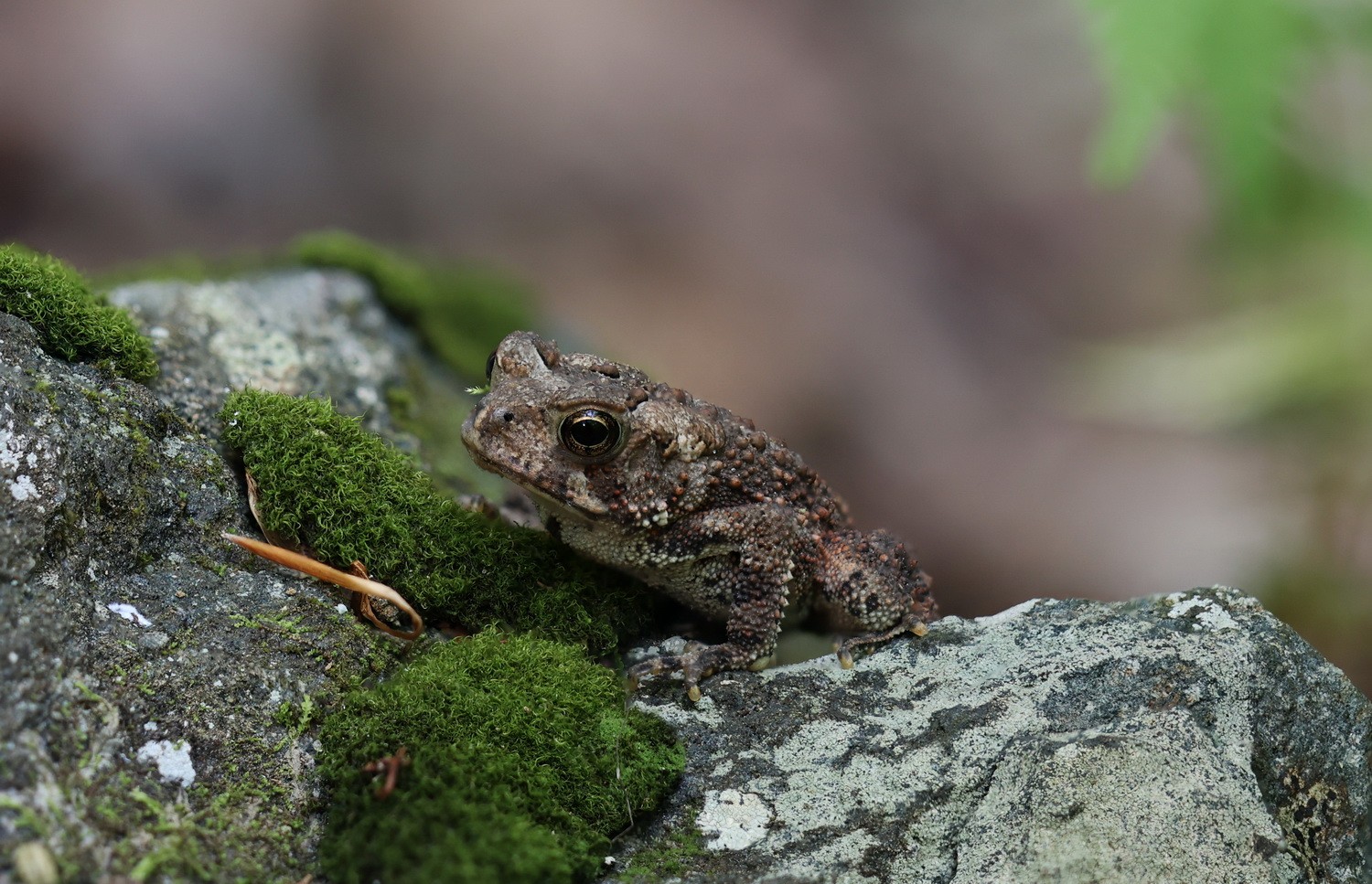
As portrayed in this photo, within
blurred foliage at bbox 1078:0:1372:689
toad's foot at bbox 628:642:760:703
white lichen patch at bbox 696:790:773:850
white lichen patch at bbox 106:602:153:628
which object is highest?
blurred foliage at bbox 1078:0:1372:689

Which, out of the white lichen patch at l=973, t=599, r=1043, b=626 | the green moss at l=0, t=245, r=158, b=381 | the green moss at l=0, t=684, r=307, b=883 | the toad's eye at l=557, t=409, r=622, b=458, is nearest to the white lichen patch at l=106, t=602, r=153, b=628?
the green moss at l=0, t=684, r=307, b=883

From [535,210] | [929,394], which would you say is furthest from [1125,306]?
[535,210]

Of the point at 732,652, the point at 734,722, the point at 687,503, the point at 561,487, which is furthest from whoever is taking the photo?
the point at 687,503

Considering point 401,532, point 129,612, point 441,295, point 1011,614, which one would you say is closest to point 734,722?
point 1011,614

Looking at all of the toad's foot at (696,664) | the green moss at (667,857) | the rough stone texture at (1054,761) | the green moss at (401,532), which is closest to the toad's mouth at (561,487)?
the green moss at (401,532)

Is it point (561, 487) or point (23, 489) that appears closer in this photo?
point (23, 489)

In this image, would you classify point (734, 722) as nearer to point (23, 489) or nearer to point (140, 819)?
point (140, 819)

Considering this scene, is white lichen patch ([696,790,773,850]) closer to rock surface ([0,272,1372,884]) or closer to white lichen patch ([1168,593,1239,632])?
rock surface ([0,272,1372,884])

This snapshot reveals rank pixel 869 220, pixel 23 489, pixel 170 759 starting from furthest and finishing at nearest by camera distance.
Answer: pixel 869 220, pixel 23 489, pixel 170 759

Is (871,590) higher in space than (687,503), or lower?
lower
